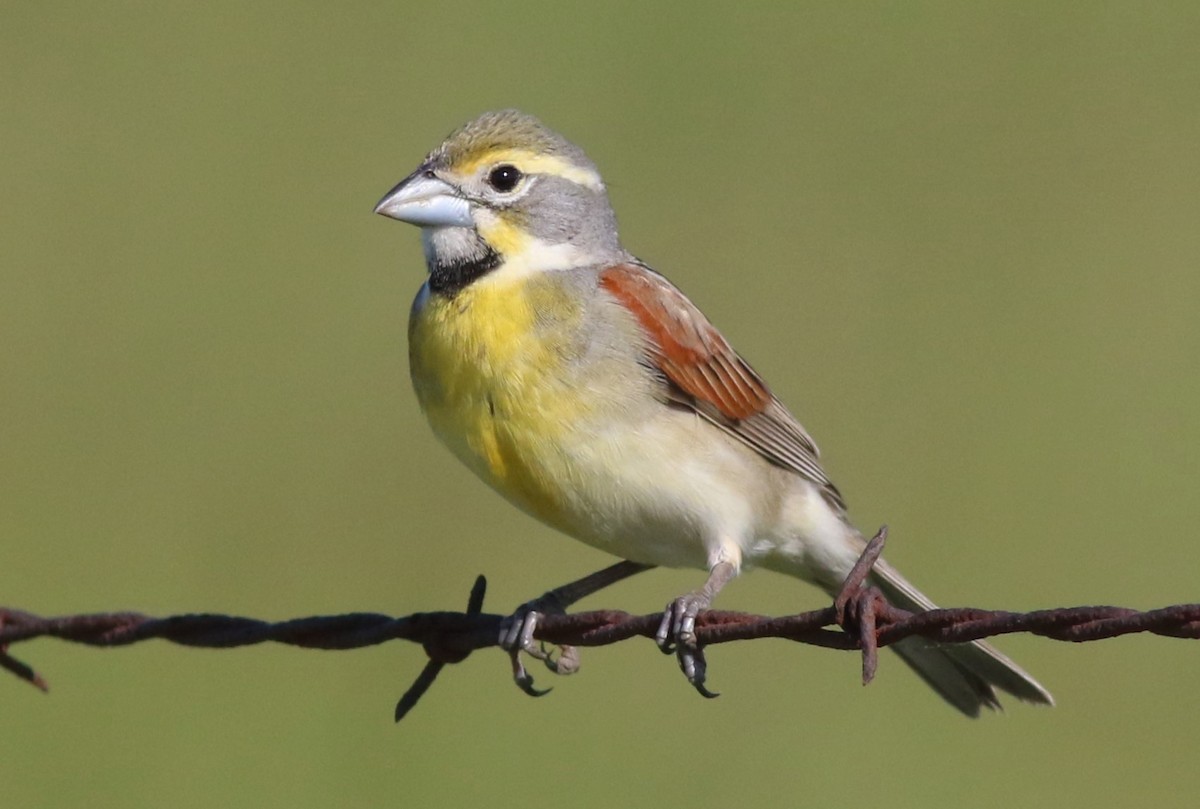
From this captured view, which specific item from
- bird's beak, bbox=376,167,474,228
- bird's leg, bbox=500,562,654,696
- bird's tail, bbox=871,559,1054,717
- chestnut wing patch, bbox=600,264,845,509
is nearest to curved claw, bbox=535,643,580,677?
bird's leg, bbox=500,562,654,696

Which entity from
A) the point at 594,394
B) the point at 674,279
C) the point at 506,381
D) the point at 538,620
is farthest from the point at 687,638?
the point at 674,279

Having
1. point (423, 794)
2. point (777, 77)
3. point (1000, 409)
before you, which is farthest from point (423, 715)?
point (777, 77)

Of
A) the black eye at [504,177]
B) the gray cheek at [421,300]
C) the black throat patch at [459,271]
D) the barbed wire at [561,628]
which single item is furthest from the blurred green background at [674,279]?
the barbed wire at [561,628]

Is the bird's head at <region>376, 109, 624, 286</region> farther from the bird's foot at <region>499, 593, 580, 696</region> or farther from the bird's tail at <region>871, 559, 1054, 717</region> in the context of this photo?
the bird's tail at <region>871, 559, 1054, 717</region>

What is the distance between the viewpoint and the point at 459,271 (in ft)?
18.0

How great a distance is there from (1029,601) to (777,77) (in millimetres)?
3815

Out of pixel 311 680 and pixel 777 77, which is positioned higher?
pixel 777 77

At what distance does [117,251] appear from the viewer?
10273 mm

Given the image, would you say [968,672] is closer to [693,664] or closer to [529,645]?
[693,664]

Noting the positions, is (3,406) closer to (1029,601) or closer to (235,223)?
(235,223)

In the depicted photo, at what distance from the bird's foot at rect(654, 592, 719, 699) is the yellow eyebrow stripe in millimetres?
1373

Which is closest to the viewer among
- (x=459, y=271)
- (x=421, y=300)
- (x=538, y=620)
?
(x=538, y=620)

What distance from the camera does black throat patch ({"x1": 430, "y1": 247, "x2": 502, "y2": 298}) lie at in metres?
5.46

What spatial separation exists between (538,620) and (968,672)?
1.33 meters
